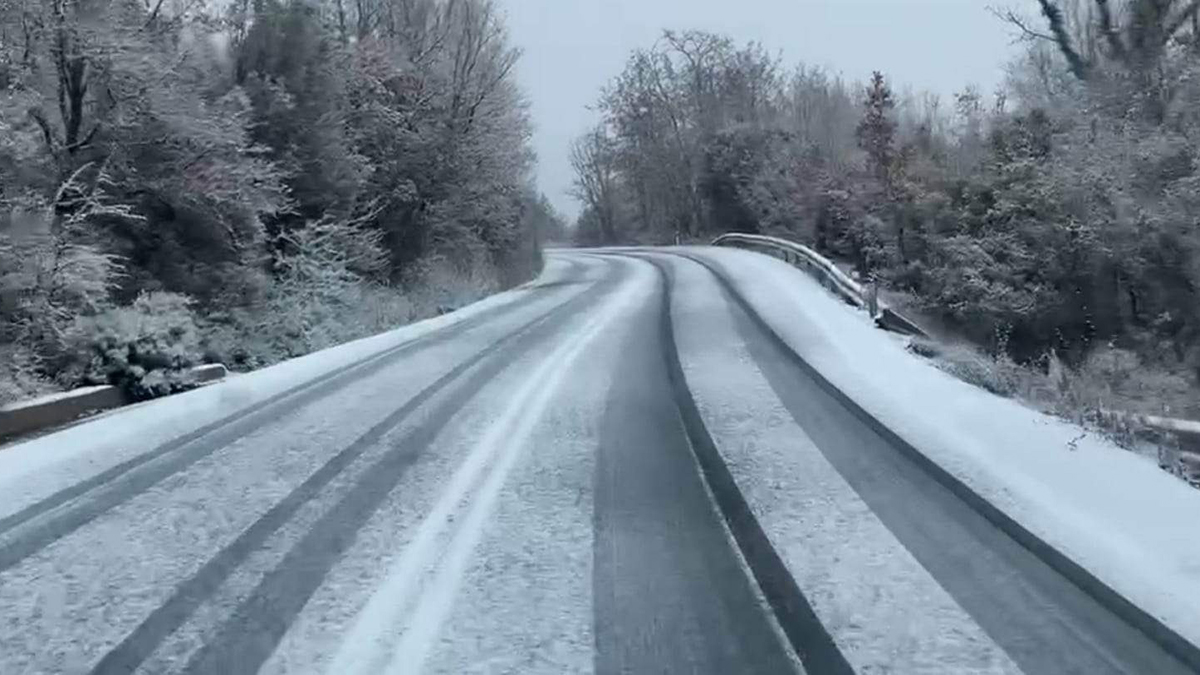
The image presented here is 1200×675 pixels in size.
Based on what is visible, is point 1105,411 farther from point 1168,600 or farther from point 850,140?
point 850,140

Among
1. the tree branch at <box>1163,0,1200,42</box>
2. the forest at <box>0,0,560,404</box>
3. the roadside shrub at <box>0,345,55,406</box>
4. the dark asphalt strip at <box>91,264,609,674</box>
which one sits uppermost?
the tree branch at <box>1163,0,1200,42</box>

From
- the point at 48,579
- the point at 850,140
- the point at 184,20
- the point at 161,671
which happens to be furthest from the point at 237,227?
the point at 850,140

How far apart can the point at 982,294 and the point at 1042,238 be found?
192 cm

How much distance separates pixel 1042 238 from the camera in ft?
96.1

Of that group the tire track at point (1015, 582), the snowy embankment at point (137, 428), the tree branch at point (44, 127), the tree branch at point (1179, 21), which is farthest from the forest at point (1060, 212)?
the tree branch at point (44, 127)

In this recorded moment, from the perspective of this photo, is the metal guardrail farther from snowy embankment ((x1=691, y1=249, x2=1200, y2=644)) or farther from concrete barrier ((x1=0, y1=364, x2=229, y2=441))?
concrete barrier ((x1=0, y1=364, x2=229, y2=441))

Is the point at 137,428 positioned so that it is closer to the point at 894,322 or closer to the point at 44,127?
the point at 44,127

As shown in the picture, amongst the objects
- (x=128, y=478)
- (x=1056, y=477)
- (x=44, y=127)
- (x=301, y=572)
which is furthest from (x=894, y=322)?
(x=301, y=572)

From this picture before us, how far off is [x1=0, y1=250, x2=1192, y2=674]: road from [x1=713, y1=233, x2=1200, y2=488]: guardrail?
6.18 ft

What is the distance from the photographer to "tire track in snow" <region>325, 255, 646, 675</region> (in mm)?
5586

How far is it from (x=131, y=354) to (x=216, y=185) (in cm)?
877

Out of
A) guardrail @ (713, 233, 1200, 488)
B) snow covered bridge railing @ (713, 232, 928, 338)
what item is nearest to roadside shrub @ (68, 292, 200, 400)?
guardrail @ (713, 233, 1200, 488)

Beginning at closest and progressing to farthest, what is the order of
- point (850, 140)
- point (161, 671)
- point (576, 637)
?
point (161, 671) → point (576, 637) → point (850, 140)

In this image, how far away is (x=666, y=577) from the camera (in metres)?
6.73
